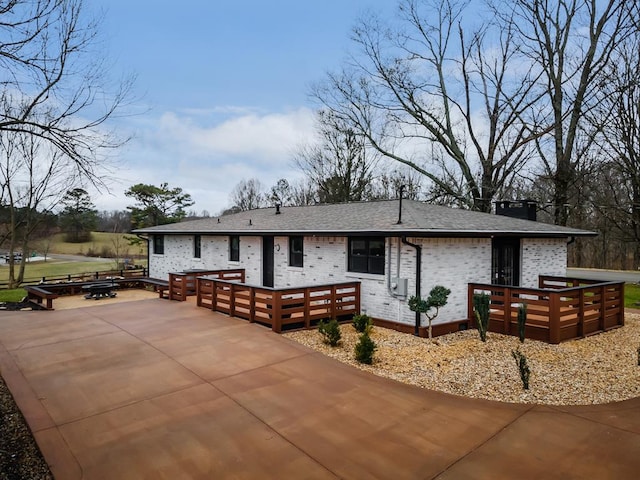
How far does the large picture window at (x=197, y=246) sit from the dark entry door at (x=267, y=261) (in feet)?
13.3

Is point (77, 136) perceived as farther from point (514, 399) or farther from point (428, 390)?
point (514, 399)

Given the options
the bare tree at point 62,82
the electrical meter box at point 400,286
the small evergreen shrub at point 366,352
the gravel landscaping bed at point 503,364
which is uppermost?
the bare tree at point 62,82

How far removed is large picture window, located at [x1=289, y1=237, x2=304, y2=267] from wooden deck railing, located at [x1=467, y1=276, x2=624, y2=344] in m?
4.89

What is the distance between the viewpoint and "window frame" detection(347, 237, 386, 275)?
923 cm

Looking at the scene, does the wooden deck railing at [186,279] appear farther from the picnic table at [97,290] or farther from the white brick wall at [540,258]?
the white brick wall at [540,258]

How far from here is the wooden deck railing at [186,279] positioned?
A: 11.9 metres

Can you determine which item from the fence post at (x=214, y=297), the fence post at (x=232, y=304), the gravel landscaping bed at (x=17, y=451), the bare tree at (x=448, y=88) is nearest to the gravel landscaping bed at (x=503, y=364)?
the fence post at (x=232, y=304)

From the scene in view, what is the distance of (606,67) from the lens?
15.8 m

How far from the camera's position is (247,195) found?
4197cm

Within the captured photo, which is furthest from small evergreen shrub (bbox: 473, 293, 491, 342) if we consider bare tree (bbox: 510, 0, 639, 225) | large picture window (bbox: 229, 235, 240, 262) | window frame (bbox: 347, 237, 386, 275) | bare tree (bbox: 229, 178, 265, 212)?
bare tree (bbox: 229, 178, 265, 212)

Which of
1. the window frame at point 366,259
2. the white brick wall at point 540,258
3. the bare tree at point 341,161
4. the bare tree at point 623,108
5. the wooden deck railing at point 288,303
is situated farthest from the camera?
the bare tree at point 341,161

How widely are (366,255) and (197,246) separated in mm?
8737

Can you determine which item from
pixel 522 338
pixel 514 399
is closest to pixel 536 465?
pixel 514 399

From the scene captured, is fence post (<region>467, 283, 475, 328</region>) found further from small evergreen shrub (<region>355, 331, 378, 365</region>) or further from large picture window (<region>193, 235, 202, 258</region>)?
large picture window (<region>193, 235, 202, 258</region>)
